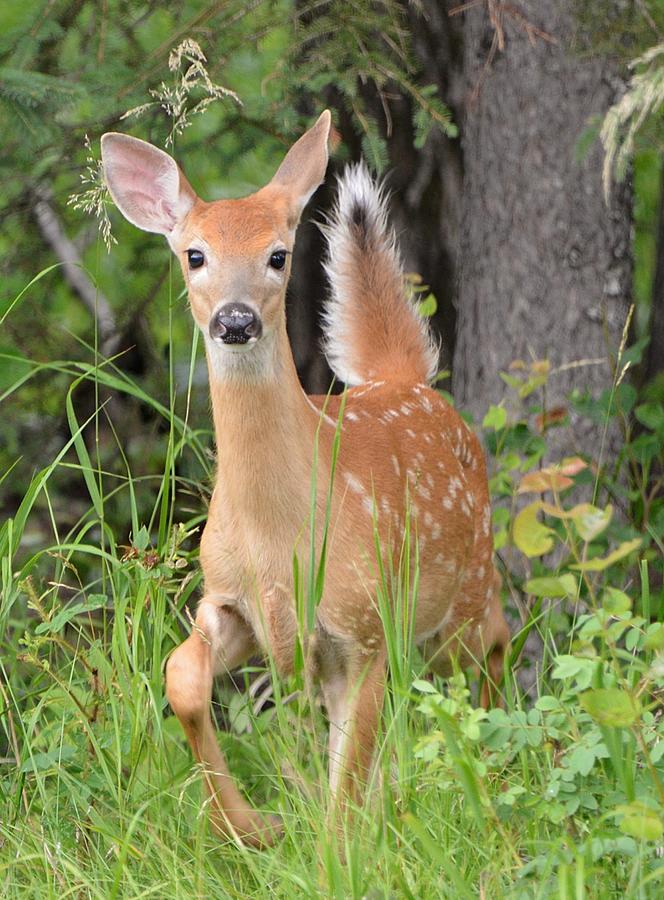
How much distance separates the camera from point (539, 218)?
4945 millimetres

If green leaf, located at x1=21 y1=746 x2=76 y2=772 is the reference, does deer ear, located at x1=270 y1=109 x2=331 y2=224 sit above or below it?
above

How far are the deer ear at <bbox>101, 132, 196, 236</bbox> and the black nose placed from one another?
61 centimetres

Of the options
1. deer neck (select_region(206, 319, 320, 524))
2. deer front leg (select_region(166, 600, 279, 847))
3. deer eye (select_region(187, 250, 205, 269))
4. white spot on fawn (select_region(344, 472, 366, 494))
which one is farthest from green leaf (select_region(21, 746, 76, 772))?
deer eye (select_region(187, 250, 205, 269))

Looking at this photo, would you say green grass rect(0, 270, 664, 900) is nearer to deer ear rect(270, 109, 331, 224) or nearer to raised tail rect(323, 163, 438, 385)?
deer ear rect(270, 109, 331, 224)

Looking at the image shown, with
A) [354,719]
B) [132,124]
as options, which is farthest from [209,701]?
[132,124]

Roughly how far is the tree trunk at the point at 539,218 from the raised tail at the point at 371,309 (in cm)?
36

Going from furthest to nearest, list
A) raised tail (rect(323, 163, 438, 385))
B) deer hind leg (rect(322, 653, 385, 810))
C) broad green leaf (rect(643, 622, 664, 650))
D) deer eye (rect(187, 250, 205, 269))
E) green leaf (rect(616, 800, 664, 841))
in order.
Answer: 1. raised tail (rect(323, 163, 438, 385))
2. deer eye (rect(187, 250, 205, 269))
3. deer hind leg (rect(322, 653, 385, 810))
4. broad green leaf (rect(643, 622, 664, 650))
5. green leaf (rect(616, 800, 664, 841))

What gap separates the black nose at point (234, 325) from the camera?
326cm

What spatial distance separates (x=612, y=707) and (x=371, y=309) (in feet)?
8.68

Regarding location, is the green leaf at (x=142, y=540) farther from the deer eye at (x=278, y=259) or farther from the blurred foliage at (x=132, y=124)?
the deer eye at (x=278, y=259)

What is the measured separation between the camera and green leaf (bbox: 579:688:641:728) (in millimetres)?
2270

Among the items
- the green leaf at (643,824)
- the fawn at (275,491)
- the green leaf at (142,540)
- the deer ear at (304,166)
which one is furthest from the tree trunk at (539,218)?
the green leaf at (643,824)

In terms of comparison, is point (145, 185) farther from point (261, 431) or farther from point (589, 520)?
point (589, 520)

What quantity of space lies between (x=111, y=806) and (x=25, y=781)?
27 cm
